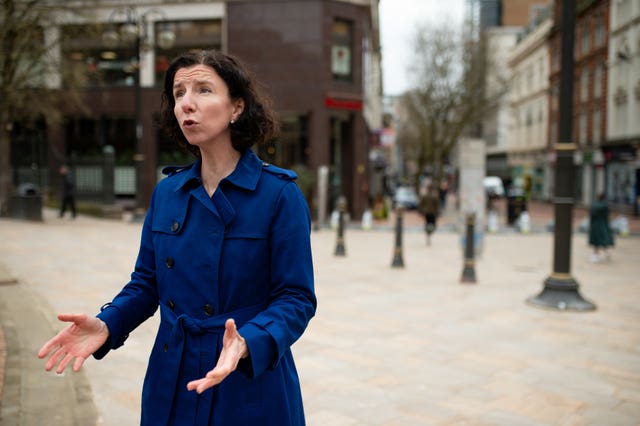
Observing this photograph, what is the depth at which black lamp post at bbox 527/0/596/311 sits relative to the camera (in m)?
8.24

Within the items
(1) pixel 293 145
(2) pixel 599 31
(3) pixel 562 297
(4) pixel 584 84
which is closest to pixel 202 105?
A: (3) pixel 562 297

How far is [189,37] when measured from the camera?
2759 cm

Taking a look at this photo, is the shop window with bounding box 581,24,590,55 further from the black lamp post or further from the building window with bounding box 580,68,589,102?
the black lamp post

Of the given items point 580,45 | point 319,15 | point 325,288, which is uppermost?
point 580,45

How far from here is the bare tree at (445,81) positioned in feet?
107

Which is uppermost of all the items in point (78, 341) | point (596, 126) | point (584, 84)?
point (584, 84)

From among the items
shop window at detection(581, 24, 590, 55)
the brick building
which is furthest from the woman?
shop window at detection(581, 24, 590, 55)

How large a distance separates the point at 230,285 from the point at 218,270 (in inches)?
2.6

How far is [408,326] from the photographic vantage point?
7277 mm

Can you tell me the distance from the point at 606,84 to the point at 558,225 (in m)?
34.0

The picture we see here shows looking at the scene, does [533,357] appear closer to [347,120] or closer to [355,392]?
[355,392]

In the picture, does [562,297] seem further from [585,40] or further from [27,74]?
[585,40]

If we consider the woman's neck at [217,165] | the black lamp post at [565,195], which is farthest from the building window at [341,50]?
the woman's neck at [217,165]

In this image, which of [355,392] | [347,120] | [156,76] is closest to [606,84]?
[347,120]
